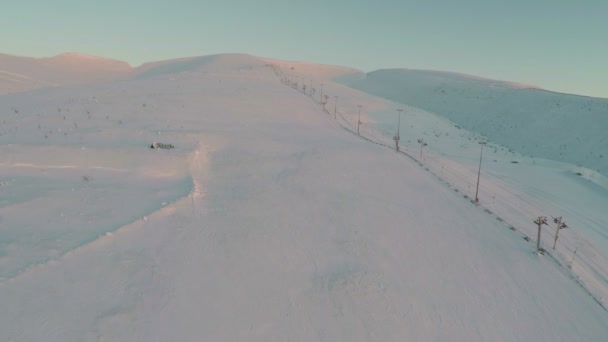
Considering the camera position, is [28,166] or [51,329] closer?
[51,329]

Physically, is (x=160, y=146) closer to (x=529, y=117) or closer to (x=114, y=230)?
(x=114, y=230)

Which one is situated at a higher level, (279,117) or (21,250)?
(279,117)

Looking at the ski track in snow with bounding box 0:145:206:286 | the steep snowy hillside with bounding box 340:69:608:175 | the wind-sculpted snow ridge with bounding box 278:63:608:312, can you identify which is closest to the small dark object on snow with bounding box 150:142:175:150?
the ski track in snow with bounding box 0:145:206:286

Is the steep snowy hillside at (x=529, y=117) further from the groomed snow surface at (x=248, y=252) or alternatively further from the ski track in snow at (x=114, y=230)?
the ski track in snow at (x=114, y=230)

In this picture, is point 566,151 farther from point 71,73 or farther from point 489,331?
point 71,73

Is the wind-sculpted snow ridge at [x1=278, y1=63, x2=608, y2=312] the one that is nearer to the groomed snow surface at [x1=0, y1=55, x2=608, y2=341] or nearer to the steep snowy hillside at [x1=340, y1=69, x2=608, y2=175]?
the groomed snow surface at [x1=0, y1=55, x2=608, y2=341]

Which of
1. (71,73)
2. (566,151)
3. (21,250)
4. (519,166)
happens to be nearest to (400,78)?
(566,151)

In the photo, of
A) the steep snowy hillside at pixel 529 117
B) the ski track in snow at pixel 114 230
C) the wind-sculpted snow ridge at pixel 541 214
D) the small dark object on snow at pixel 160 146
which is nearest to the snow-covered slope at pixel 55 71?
the small dark object on snow at pixel 160 146
